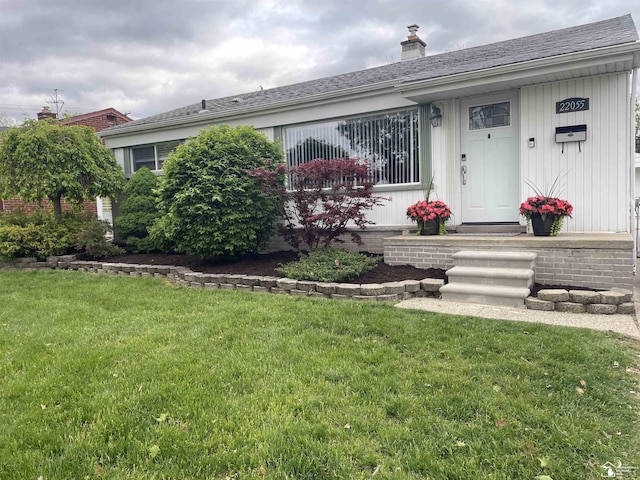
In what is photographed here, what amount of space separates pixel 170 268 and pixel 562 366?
5974 millimetres

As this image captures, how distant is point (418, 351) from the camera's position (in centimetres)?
335

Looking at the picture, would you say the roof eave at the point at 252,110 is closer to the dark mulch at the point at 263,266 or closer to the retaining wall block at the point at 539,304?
the dark mulch at the point at 263,266

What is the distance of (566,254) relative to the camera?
510cm

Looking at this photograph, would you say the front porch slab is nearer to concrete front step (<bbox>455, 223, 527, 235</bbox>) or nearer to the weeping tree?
concrete front step (<bbox>455, 223, 527, 235</bbox>)

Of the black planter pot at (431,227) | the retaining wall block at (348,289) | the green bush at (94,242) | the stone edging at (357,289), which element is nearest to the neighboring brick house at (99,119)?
the green bush at (94,242)

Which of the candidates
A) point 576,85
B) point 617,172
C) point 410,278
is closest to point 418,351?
point 410,278

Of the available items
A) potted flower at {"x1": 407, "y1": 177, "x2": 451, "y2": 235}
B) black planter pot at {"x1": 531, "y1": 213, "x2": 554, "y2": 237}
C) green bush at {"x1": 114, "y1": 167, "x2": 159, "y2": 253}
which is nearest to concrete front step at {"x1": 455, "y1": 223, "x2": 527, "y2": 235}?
potted flower at {"x1": 407, "y1": 177, "x2": 451, "y2": 235}

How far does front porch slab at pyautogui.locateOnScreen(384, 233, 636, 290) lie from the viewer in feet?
15.8

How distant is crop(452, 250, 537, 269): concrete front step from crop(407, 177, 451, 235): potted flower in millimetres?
879

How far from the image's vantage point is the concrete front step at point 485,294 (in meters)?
4.71

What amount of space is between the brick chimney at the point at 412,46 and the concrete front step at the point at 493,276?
25.2 feet

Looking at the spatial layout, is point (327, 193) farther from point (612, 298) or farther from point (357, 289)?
point (612, 298)

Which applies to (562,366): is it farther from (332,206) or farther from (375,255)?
(375,255)

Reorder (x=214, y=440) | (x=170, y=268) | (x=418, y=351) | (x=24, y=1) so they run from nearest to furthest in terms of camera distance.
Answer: (x=214, y=440), (x=418, y=351), (x=170, y=268), (x=24, y=1)
